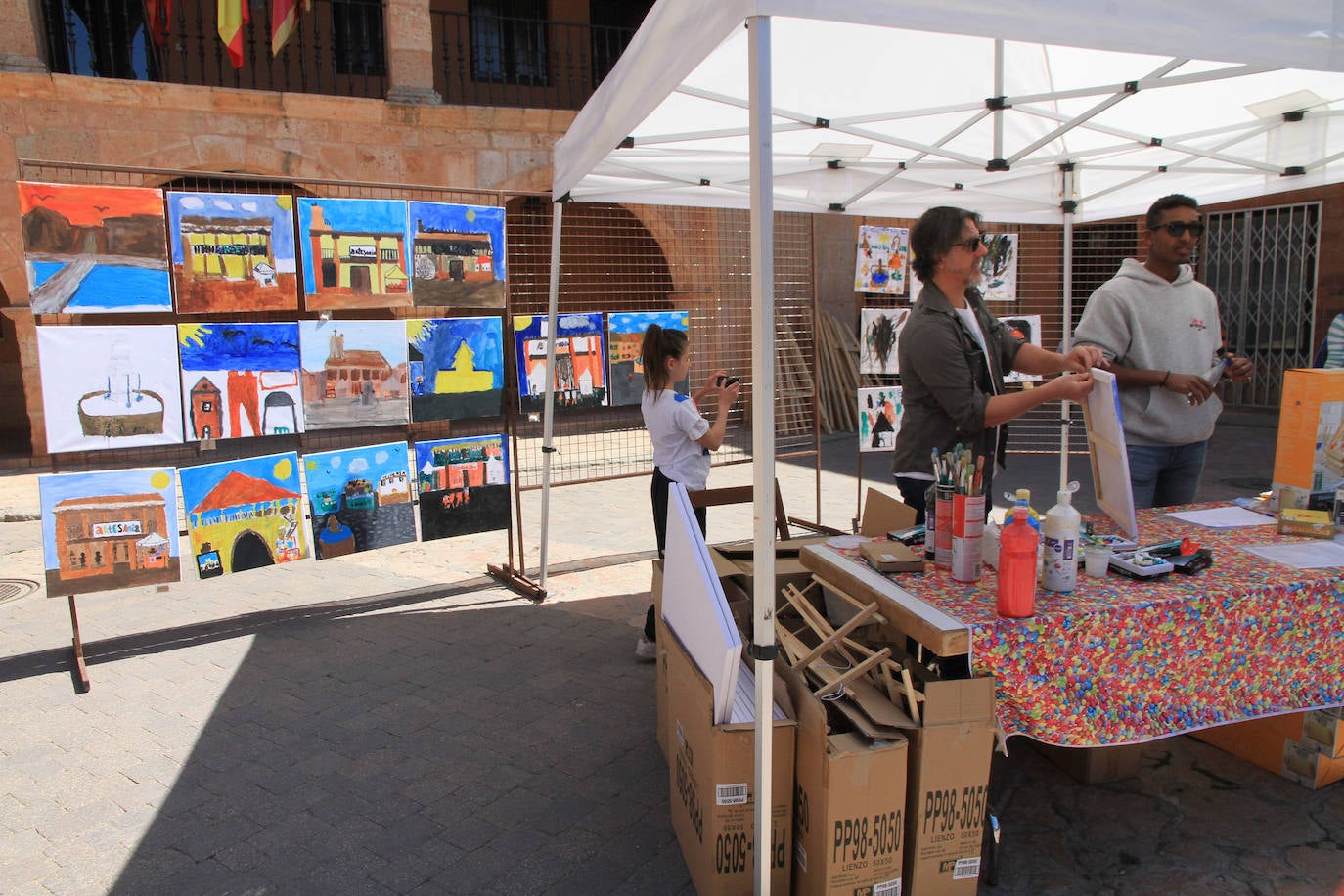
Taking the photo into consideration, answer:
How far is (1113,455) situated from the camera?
9.61 ft

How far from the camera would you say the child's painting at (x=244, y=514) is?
4.40m

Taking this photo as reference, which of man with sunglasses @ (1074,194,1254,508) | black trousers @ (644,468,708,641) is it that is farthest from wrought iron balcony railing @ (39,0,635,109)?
man with sunglasses @ (1074,194,1254,508)

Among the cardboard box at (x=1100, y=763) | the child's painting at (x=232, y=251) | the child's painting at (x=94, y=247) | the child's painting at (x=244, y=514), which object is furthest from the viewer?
the child's painting at (x=244, y=514)

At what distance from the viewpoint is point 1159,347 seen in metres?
3.62

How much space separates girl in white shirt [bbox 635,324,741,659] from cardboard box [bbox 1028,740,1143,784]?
1760mm

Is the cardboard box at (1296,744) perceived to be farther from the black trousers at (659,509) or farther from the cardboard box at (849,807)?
the black trousers at (659,509)

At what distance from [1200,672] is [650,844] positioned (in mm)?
1748

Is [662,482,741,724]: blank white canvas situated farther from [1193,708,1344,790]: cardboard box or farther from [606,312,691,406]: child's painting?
[606,312,691,406]: child's painting

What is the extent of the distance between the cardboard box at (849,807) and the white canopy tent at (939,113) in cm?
13

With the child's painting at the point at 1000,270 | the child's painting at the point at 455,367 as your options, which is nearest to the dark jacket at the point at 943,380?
the child's painting at the point at 455,367

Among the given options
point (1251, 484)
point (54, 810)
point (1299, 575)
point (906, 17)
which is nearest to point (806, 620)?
point (1299, 575)

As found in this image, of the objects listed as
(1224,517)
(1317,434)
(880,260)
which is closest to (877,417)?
(880,260)

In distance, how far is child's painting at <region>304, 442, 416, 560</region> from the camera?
4.71 metres

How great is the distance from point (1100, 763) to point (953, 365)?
60.8 inches
